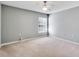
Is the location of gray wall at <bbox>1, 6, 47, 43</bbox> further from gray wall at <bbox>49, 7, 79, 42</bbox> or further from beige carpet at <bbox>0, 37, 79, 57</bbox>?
gray wall at <bbox>49, 7, 79, 42</bbox>

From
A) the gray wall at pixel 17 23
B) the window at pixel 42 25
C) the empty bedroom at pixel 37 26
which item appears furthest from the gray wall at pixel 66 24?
the gray wall at pixel 17 23

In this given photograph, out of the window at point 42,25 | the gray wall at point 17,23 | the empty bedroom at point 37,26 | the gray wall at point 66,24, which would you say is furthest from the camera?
the window at point 42,25

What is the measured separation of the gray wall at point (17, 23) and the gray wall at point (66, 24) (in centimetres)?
148

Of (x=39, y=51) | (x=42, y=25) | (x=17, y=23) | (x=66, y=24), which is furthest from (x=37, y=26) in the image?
(x=39, y=51)

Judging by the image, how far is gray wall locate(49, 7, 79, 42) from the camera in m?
4.26

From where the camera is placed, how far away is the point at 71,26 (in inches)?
178

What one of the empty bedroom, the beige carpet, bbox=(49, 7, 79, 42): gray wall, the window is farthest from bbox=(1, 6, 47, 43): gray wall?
bbox=(49, 7, 79, 42): gray wall

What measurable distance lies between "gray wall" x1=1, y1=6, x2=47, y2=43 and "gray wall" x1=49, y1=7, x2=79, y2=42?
148cm

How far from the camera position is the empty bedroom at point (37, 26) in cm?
356

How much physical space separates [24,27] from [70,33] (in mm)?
3143

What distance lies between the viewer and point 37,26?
5.86 meters

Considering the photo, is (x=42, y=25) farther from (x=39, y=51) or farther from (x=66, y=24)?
(x=39, y=51)

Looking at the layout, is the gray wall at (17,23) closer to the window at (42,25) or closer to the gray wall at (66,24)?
the window at (42,25)

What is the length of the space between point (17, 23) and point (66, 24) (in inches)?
130
